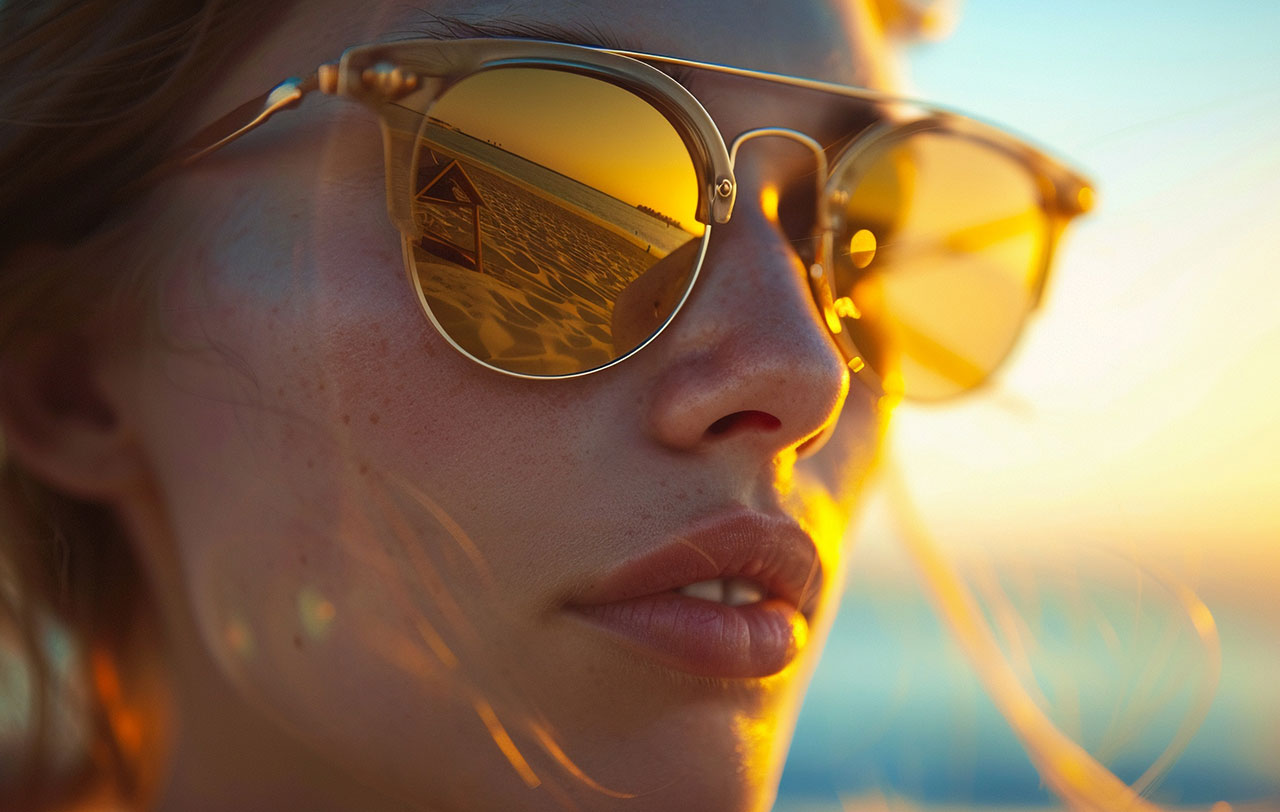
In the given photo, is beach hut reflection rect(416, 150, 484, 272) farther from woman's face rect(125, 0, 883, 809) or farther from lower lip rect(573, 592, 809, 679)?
lower lip rect(573, 592, 809, 679)

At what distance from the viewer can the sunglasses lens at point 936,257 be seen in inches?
48.5

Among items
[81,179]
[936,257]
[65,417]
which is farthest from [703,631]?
[81,179]

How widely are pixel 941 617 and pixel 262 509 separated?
3.94 feet

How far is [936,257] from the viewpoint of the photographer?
1342 mm

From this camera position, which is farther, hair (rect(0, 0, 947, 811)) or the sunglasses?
hair (rect(0, 0, 947, 811))

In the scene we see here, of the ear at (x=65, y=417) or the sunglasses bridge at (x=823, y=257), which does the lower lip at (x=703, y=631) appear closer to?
the sunglasses bridge at (x=823, y=257)

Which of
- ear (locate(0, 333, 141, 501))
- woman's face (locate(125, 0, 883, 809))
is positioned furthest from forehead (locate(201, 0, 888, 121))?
ear (locate(0, 333, 141, 501))

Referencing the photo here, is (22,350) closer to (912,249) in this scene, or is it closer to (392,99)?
(392,99)

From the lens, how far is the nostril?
1037 millimetres

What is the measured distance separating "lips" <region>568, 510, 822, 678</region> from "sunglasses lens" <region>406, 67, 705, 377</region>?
0.85 ft

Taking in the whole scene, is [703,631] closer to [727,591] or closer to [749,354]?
[727,591]

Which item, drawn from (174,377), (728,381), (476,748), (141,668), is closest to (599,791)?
(476,748)

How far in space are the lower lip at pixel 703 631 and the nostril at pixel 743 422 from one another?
22cm

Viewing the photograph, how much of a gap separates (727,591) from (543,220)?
53cm
